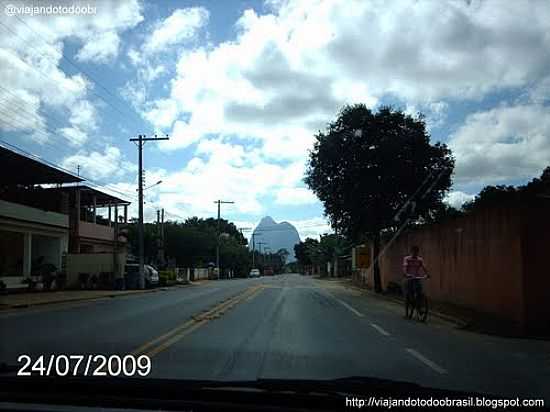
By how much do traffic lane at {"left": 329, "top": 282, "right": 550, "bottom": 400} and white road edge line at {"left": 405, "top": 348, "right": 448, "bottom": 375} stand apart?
4 cm

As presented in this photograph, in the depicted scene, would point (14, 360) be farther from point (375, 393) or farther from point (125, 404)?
point (375, 393)

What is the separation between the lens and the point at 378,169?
3070 cm

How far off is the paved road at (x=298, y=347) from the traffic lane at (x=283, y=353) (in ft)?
0.05

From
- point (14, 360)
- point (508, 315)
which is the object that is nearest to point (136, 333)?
point (14, 360)

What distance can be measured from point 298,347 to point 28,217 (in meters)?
31.1

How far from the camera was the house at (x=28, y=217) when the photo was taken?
36.9m

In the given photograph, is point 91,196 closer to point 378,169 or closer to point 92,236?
point 92,236

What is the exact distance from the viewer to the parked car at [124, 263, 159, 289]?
42781 mm

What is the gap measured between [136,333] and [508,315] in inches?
348

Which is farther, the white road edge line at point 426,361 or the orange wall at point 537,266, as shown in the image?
the orange wall at point 537,266

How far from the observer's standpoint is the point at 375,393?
4969 millimetres

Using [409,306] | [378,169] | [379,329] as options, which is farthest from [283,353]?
[378,169]

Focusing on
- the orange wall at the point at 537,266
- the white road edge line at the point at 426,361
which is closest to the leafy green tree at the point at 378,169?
the orange wall at the point at 537,266

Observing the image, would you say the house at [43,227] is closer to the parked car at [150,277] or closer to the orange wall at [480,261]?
the parked car at [150,277]
